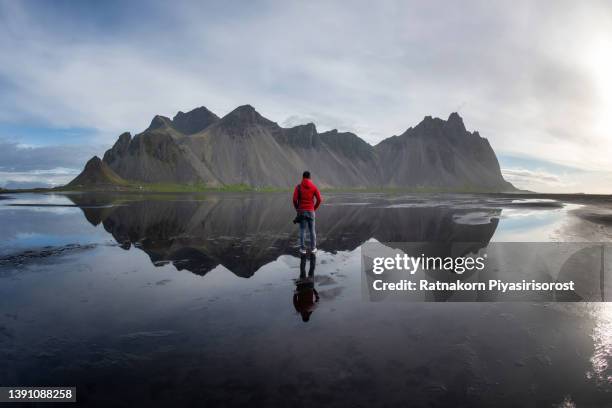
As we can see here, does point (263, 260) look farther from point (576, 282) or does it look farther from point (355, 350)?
point (576, 282)

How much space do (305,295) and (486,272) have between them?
5723 millimetres

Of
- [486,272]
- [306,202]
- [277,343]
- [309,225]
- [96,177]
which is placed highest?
[96,177]

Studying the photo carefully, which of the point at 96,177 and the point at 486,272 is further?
the point at 96,177

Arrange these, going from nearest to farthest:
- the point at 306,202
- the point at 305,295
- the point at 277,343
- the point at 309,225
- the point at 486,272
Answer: the point at 277,343 < the point at 305,295 < the point at 486,272 < the point at 306,202 < the point at 309,225

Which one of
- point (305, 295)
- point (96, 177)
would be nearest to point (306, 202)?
point (305, 295)

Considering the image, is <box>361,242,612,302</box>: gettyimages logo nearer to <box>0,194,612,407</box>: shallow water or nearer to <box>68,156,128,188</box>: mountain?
<box>0,194,612,407</box>: shallow water

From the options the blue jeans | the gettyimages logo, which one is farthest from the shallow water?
the blue jeans

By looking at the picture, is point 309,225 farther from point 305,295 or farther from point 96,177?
point 96,177

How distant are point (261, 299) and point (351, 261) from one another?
4.71 m

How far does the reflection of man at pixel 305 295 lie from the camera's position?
684 cm

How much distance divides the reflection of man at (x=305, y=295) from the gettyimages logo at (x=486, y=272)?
4.26ft

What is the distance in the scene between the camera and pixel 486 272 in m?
9.97

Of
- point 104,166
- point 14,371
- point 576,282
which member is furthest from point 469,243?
point 104,166

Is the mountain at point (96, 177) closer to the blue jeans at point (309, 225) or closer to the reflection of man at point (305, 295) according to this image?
the blue jeans at point (309, 225)
